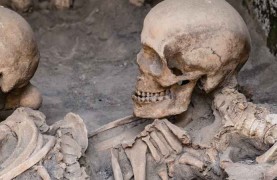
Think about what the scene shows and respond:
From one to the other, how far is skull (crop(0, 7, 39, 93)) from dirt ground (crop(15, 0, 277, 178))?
17.0 inches

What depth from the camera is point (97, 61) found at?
366 cm

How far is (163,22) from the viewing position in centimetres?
251

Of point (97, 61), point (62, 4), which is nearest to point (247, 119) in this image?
point (97, 61)

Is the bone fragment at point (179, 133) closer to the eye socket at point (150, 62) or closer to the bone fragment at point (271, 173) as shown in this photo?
the eye socket at point (150, 62)

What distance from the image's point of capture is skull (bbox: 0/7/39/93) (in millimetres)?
2658

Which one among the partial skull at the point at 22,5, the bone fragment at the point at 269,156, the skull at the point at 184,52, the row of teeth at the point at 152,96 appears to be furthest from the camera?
the partial skull at the point at 22,5

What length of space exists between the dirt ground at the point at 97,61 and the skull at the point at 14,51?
17.0 inches

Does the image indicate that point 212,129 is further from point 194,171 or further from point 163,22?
point 163,22

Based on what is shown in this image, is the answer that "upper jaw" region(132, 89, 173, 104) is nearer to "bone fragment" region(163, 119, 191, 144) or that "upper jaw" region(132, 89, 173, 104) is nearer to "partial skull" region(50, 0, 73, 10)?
"bone fragment" region(163, 119, 191, 144)

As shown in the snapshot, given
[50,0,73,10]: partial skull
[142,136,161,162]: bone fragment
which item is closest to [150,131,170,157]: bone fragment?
[142,136,161,162]: bone fragment

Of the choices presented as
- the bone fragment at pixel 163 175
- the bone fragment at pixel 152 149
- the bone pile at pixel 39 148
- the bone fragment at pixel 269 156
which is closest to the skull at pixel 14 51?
the bone pile at pixel 39 148

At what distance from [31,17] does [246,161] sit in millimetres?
1787

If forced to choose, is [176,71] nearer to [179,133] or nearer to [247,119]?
[179,133]

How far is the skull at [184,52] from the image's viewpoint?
250 cm
